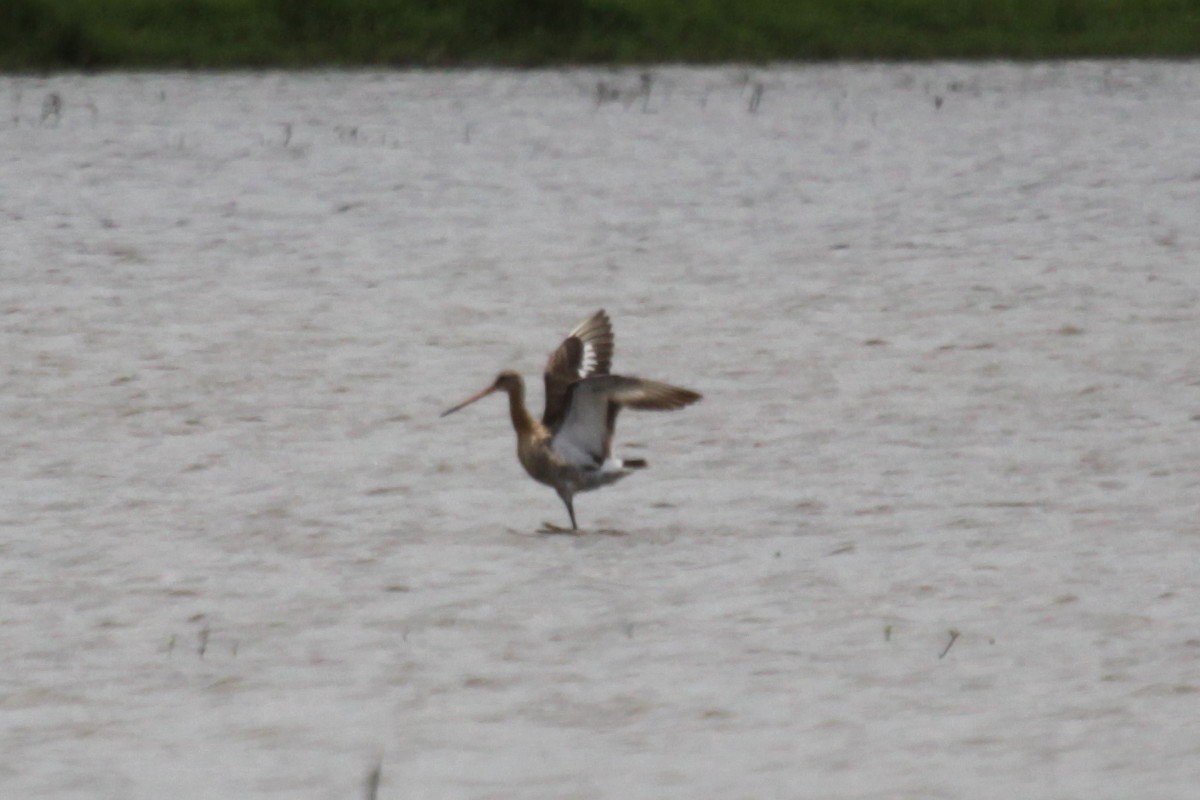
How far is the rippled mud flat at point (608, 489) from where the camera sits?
6.27 metres

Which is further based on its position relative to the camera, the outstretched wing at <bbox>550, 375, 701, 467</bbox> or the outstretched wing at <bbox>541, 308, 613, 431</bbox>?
the outstretched wing at <bbox>541, 308, 613, 431</bbox>

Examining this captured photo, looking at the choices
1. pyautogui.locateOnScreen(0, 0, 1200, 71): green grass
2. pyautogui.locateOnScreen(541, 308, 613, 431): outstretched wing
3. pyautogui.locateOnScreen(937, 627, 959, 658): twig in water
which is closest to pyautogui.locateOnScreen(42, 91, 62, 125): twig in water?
pyautogui.locateOnScreen(0, 0, 1200, 71): green grass

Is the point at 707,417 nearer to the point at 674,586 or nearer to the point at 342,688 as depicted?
the point at 674,586

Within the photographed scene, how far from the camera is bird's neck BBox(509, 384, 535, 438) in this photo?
28.5 ft

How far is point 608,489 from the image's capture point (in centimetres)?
957

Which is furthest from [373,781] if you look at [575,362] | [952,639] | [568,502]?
[575,362]

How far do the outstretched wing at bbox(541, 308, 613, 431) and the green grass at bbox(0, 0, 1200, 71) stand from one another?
1913 cm

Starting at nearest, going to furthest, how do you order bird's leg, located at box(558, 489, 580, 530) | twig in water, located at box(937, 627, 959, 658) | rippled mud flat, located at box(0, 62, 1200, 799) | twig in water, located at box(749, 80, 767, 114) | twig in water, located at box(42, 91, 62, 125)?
rippled mud flat, located at box(0, 62, 1200, 799)
twig in water, located at box(937, 627, 959, 658)
bird's leg, located at box(558, 489, 580, 530)
twig in water, located at box(42, 91, 62, 125)
twig in water, located at box(749, 80, 767, 114)

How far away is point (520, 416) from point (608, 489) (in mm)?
939

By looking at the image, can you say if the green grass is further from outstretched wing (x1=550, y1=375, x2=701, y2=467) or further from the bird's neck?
outstretched wing (x1=550, y1=375, x2=701, y2=467)

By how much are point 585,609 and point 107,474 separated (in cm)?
279

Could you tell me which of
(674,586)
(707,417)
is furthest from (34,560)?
(707,417)

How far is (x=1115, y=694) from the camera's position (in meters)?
6.59

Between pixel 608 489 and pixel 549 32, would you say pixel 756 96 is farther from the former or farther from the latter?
pixel 608 489
